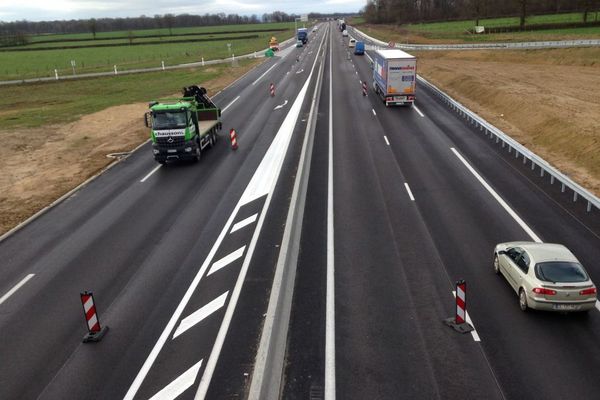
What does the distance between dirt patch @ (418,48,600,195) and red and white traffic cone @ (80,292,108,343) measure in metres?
19.4

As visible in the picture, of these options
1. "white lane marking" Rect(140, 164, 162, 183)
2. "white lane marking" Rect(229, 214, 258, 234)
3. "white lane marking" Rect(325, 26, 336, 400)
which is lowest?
"white lane marking" Rect(325, 26, 336, 400)

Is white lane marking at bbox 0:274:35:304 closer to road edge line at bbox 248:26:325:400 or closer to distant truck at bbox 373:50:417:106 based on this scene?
road edge line at bbox 248:26:325:400

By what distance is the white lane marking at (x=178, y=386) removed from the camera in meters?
9.44

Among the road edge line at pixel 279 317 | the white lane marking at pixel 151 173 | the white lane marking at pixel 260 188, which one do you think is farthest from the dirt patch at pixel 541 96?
the white lane marking at pixel 151 173

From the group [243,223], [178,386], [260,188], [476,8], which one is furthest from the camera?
[476,8]

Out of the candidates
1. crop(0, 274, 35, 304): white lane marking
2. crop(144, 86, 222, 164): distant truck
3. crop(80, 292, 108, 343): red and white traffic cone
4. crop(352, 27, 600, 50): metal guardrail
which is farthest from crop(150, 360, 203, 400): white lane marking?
crop(352, 27, 600, 50): metal guardrail

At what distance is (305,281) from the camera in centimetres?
1362

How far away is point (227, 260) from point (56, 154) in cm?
1968

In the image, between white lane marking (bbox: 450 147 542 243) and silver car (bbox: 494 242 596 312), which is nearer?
silver car (bbox: 494 242 596 312)

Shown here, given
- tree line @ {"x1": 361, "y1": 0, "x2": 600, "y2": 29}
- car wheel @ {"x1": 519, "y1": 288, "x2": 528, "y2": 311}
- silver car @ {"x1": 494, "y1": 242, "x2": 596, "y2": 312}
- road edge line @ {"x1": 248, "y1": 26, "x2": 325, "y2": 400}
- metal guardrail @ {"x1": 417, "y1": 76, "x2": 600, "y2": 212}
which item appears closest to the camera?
road edge line @ {"x1": 248, "y1": 26, "x2": 325, "y2": 400}

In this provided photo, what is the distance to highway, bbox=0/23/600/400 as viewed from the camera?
9938 millimetres

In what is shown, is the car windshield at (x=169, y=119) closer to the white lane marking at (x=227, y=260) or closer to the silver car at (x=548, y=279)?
the white lane marking at (x=227, y=260)

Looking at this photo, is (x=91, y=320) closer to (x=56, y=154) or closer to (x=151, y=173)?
(x=151, y=173)

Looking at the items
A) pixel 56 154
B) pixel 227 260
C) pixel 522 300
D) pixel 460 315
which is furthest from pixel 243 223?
pixel 56 154
